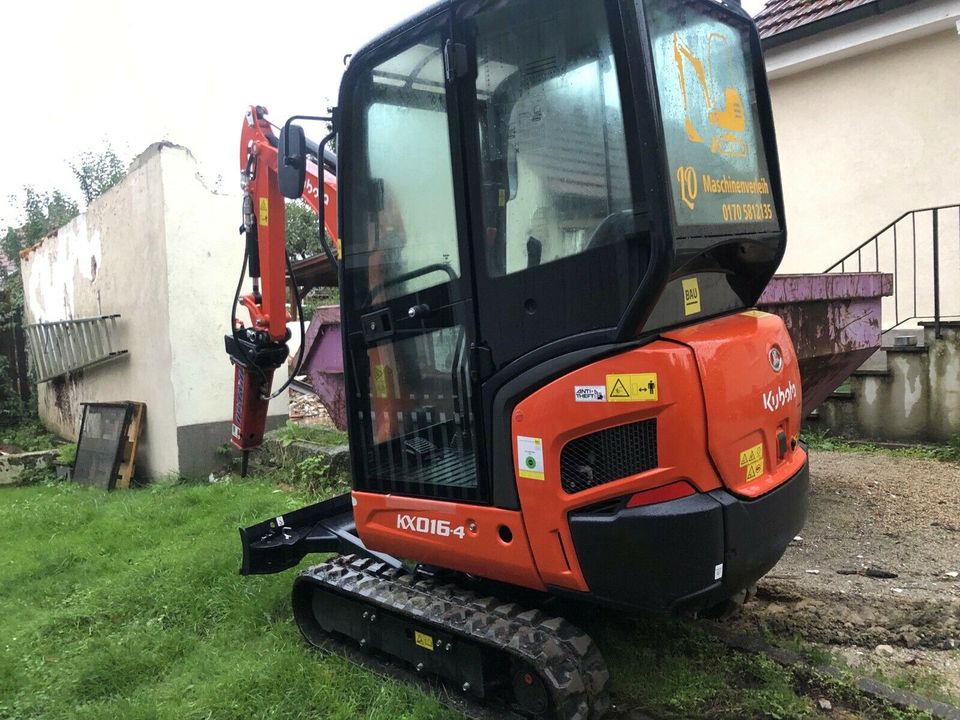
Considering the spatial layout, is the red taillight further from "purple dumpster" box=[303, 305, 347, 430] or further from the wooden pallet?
the wooden pallet

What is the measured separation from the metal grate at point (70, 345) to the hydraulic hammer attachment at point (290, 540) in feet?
16.9

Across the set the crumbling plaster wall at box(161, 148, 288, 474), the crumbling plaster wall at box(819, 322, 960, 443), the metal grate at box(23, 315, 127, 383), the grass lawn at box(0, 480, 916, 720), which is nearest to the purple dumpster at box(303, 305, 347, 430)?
the grass lawn at box(0, 480, 916, 720)

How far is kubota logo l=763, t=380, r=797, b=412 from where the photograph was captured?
2.58 m

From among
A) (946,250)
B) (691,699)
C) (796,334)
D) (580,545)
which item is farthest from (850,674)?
(946,250)

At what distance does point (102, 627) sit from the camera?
3.94 meters

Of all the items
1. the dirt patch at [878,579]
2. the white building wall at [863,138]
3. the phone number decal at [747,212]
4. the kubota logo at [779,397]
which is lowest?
the dirt patch at [878,579]

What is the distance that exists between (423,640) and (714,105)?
2223 millimetres

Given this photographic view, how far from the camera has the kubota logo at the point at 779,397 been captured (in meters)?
2.58

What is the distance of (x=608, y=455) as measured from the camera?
7.84 feet

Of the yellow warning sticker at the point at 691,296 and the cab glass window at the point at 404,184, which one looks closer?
the yellow warning sticker at the point at 691,296

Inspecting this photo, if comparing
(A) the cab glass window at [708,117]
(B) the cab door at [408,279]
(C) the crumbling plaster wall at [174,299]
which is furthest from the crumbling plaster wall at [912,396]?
(C) the crumbling plaster wall at [174,299]

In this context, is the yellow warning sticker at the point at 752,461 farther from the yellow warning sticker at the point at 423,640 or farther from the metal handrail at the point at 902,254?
the metal handrail at the point at 902,254

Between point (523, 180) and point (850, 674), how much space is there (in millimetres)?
2195

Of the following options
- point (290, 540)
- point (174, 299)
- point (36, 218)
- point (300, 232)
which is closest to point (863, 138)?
point (174, 299)
